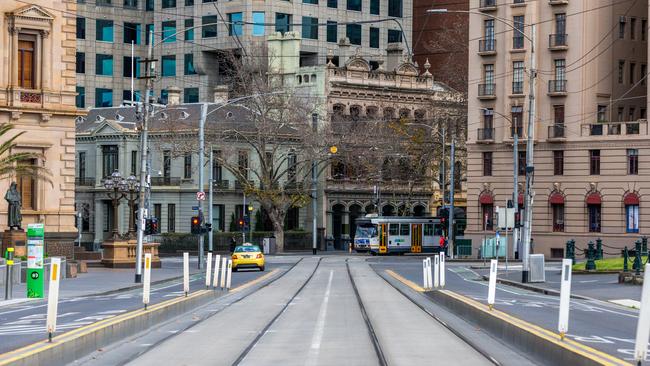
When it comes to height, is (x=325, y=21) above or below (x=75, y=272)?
above

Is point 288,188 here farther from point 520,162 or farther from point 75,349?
point 75,349

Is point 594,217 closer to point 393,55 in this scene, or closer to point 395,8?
point 393,55

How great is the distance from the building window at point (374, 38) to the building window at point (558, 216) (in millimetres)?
40996

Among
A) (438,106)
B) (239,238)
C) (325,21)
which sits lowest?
(239,238)

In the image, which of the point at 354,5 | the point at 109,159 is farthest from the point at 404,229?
the point at 354,5

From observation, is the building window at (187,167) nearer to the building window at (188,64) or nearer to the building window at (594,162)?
the building window at (188,64)

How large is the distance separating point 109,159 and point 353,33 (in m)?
26.7

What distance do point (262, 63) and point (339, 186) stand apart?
496 inches

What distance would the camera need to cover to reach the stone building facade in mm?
60875

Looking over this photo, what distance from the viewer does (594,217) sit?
269ft

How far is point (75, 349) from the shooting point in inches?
800

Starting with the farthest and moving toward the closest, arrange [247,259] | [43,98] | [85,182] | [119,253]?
[85,182] → [119,253] → [247,259] → [43,98]

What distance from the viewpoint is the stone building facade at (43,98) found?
6088 centimetres

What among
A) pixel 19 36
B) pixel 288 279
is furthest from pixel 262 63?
pixel 288 279
